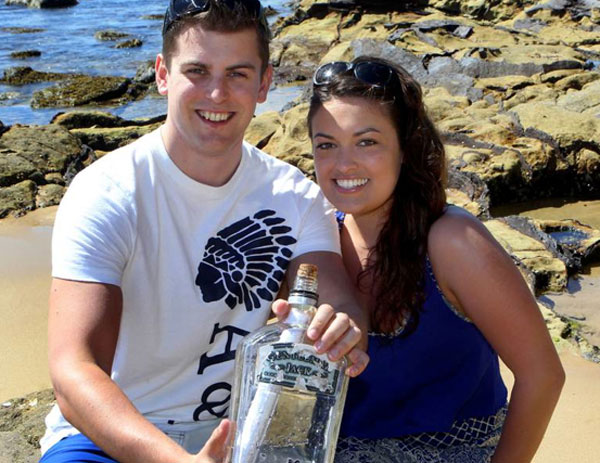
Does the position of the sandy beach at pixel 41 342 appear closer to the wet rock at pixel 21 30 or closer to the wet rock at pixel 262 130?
the wet rock at pixel 262 130

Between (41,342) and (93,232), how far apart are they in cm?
244

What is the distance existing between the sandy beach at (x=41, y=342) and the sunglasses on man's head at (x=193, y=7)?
6.98 ft

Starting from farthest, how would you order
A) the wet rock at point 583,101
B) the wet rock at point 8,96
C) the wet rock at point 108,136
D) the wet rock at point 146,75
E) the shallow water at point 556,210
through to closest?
the wet rock at point 146,75 → the wet rock at point 8,96 → the wet rock at point 108,136 → the wet rock at point 583,101 → the shallow water at point 556,210

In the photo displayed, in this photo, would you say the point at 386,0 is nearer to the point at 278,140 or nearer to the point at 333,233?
the point at 278,140

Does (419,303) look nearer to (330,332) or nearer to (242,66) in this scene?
(330,332)

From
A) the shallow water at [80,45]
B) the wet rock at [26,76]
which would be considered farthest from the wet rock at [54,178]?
the wet rock at [26,76]

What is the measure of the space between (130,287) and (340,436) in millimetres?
751

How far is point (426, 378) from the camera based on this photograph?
7.98ft

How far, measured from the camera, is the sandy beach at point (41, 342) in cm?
350

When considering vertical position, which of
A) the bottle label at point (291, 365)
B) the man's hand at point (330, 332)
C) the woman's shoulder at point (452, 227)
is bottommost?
the bottle label at point (291, 365)

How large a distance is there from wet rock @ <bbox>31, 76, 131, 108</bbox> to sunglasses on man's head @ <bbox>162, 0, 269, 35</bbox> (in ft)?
37.5

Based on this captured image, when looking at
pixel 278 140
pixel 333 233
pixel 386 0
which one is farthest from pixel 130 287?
pixel 386 0

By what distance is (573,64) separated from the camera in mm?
11336

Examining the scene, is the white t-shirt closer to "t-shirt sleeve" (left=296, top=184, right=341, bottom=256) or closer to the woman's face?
"t-shirt sleeve" (left=296, top=184, right=341, bottom=256)
